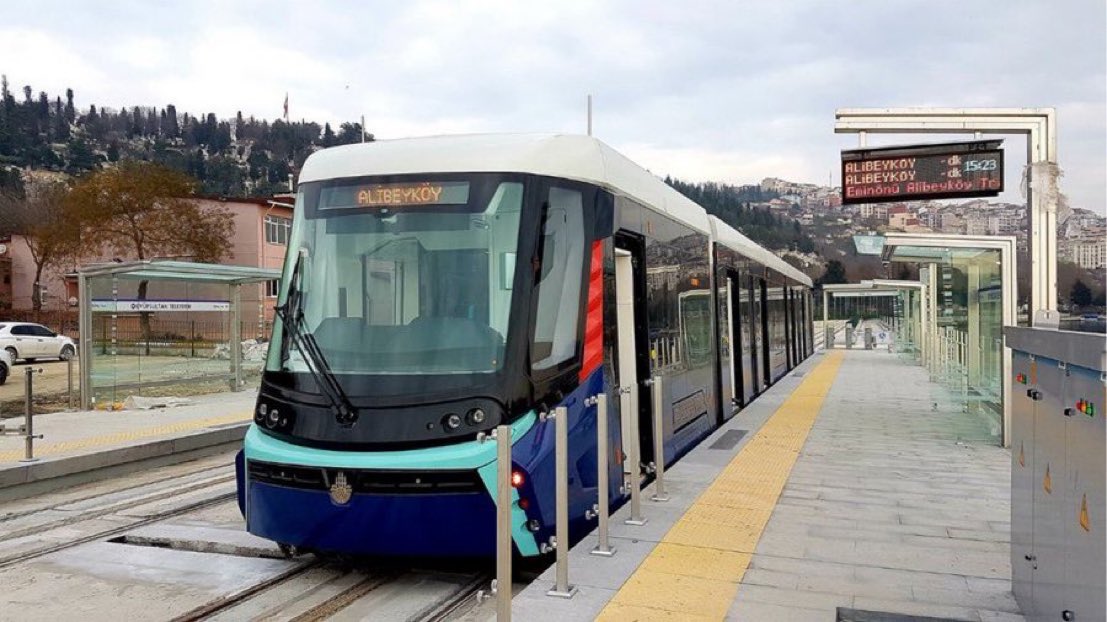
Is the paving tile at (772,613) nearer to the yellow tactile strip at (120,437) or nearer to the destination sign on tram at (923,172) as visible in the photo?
the destination sign on tram at (923,172)

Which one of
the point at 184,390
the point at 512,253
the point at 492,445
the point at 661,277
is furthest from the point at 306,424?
the point at 184,390

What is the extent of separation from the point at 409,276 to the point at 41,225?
55588mm

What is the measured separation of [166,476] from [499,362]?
276 inches

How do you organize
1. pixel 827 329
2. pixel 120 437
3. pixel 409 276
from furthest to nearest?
1. pixel 827 329
2. pixel 120 437
3. pixel 409 276

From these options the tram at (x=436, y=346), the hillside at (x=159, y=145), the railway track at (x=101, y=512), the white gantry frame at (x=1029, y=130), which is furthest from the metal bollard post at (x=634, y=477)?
the hillside at (x=159, y=145)

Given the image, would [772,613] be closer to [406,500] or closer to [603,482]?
[603,482]

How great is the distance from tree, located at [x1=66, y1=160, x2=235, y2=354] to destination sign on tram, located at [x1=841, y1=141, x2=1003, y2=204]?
134ft

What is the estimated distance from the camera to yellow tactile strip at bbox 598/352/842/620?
4.91 m

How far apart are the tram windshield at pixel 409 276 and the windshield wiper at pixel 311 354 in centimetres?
3

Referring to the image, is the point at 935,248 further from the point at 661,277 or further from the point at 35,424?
the point at 35,424

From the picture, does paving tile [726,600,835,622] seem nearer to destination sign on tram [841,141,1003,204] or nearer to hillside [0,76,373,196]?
destination sign on tram [841,141,1003,204]

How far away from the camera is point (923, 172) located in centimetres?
1085

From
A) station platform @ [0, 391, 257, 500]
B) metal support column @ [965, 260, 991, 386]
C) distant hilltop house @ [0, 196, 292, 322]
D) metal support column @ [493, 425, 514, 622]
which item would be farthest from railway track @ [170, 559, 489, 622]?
distant hilltop house @ [0, 196, 292, 322]

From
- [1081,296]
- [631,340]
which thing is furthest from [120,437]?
[1081,296]
